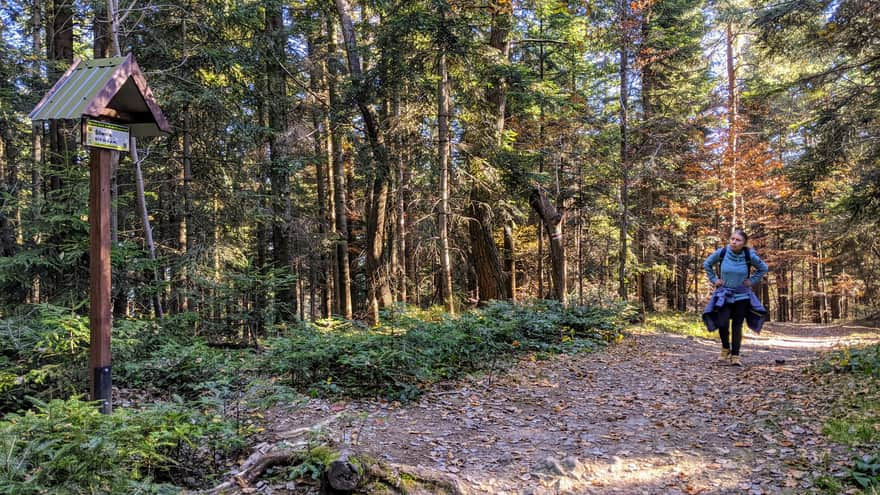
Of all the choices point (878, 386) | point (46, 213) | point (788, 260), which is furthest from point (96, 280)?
point (788, 260)

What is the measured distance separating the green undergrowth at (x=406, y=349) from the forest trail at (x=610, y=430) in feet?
1.33

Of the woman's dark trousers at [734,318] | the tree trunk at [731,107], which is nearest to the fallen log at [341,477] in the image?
the woman's dark trousers at [734,318]

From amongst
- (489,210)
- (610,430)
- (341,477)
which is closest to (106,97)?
(341,477)

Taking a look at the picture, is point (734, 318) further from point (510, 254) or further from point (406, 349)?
point (510, 254)

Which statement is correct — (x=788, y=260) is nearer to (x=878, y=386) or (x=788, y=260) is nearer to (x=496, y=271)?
(x=496, y=271)

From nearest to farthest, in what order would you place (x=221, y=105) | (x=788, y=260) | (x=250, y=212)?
(x=221, y=105) → (x=250, y=212) → (x=788, y=260)

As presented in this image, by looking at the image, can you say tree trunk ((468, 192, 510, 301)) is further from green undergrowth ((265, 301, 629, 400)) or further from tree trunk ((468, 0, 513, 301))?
green undergrowth ((265, 301, 629, 400))

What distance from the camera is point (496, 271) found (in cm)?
1261

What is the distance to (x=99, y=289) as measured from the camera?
3.84m

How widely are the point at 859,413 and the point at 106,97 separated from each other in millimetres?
7367

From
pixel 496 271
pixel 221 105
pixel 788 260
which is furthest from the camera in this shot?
pixel 788 260

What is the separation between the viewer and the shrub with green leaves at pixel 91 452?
2.76 metres

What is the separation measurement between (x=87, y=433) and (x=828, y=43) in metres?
12.5

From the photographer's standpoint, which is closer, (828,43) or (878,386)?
(878,386)
